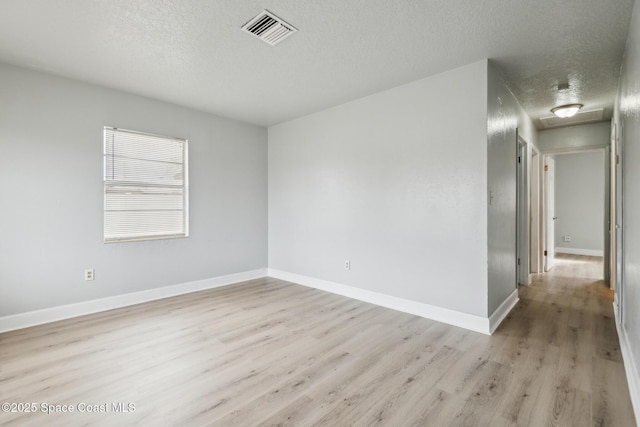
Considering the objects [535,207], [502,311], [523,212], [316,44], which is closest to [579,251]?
[535,207]

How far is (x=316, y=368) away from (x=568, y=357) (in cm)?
200

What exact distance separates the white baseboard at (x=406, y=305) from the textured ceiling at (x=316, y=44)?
8.06 ft

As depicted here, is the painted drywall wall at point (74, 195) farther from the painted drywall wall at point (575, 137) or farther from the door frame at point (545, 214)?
the painted drywall wall at point (575, 137)

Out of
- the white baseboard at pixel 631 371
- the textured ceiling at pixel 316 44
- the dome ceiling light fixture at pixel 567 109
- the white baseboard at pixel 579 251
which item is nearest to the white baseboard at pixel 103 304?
the textured ceiling at pixel 316 44

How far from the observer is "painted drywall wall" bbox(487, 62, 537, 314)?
2.91 m

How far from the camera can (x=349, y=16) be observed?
2.18 meters

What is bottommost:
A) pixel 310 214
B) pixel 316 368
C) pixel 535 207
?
pixel 316 368

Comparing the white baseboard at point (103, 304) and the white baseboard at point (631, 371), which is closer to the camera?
the white baseboard at point (631, 371)

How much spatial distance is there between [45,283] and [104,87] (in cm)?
222

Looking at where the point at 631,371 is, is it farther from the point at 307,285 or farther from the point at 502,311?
the point at 307,285

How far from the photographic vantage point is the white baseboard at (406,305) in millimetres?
2887

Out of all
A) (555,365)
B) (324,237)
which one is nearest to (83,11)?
(324,237)

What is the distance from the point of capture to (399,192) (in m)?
3.47

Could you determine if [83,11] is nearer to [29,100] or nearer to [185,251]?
[29,100]
